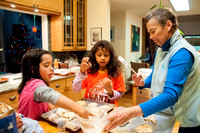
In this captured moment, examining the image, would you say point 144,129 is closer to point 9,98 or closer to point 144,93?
point 9,98

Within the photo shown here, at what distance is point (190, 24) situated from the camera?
17.5ft

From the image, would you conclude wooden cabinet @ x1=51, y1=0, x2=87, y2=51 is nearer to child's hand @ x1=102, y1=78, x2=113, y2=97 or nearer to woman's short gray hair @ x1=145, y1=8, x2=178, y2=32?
child's hand @ x1=102, y1=78, x2=113, y2=97

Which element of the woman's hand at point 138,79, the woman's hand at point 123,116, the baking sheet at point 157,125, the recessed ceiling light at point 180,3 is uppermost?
the recessed ceiling light at point 180,3

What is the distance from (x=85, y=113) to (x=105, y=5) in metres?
2.95

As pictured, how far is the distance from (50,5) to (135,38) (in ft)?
9.78

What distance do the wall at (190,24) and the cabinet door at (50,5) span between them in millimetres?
4379

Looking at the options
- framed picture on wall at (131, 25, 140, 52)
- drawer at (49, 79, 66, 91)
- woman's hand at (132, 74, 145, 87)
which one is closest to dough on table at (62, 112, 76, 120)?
woman's hand at (132, 74, 145, 87)

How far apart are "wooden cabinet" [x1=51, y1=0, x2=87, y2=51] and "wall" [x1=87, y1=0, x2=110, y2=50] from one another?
11cm

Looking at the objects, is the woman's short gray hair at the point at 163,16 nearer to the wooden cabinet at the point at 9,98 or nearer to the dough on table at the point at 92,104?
the dough on table at the point at 92,104

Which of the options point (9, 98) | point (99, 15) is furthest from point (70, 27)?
point (9, 98)

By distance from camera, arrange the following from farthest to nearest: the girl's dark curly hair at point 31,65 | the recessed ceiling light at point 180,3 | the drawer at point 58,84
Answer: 1. the recessed ceiling light at point 180,3
2. the drawer at point 58,84
3. the girl's dark curly hair at point 31,65

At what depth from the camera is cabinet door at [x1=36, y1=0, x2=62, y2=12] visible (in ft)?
8.53

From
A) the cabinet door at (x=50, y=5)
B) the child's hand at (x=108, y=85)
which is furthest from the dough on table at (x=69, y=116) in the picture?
the cabinet door at (x=50, y=5)

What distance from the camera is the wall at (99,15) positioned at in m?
3.29
